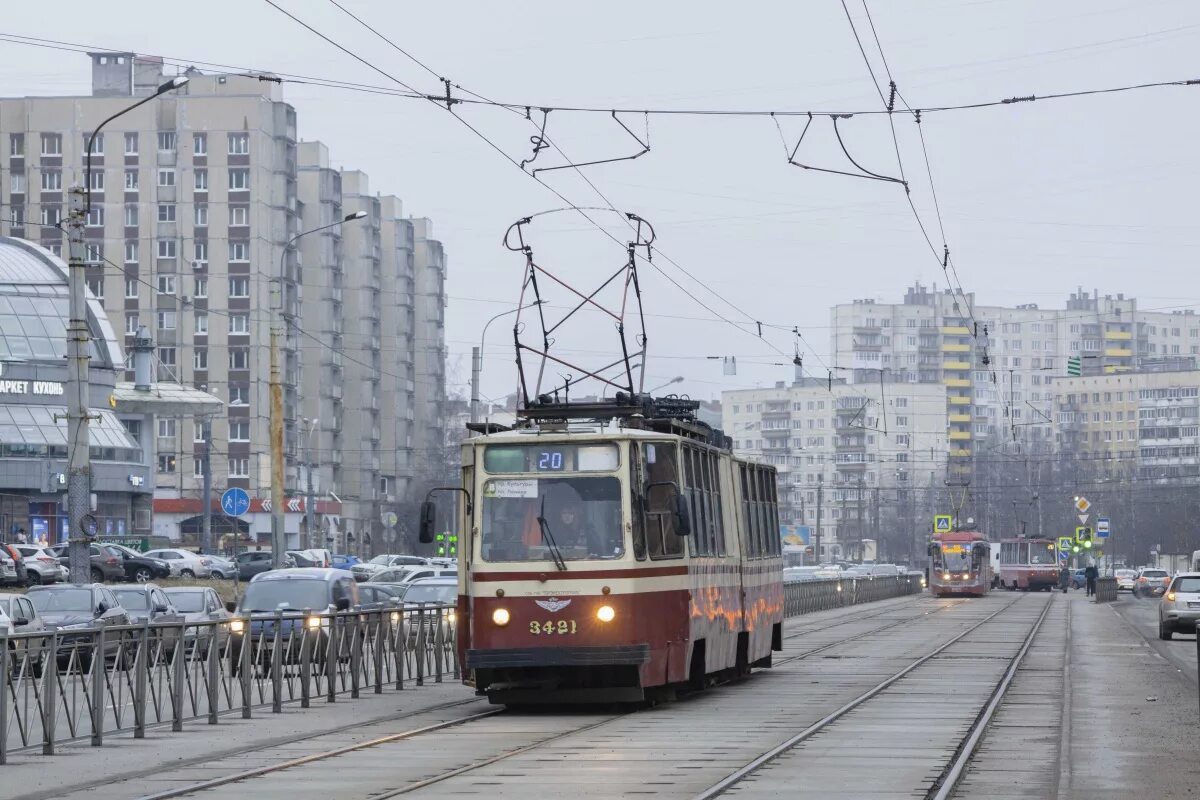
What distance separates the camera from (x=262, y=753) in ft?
52.0

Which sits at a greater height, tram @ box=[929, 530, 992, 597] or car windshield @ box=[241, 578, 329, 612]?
tram @ box=[929, 530, 992, 597]

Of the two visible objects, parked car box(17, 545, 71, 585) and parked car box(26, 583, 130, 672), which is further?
parked car box(17, 545, 71, 585)

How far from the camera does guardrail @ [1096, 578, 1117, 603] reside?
7375 cm

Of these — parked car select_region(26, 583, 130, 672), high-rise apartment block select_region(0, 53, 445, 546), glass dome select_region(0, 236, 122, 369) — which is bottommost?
parked car select_region(26, 583, 130, 672)

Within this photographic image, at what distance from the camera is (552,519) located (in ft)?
63.3

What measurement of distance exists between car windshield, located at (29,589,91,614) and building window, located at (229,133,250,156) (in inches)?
3532

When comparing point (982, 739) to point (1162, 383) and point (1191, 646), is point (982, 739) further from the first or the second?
point (1162, 383)

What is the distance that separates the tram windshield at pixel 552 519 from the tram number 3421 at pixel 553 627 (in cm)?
59

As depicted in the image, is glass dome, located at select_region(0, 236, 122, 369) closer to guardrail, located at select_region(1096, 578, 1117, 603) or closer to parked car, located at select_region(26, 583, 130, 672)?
guardrail, located at select_region(1096, 578, 1117, 603)

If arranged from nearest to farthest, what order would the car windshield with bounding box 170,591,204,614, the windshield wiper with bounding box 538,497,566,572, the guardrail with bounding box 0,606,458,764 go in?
the guardrail with bounding box 0,606,458,764 < the windshield wiper with bounding box 538,497,566,572 < the car windshield with bounding box 170,591,204,614

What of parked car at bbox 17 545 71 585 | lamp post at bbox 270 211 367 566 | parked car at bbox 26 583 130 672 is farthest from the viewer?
parked car at bbox 17 545 71 585

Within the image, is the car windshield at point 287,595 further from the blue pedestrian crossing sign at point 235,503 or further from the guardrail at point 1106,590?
the guardrail at point 1106,590

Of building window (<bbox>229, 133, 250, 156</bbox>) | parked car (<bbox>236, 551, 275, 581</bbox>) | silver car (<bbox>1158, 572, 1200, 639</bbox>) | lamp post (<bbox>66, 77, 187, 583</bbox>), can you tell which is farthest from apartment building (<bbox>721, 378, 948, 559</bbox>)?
lamp post (<bbox>66, 77, 187, 583</bbox>)

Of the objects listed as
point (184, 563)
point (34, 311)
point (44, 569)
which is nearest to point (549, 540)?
point (44, 569)
